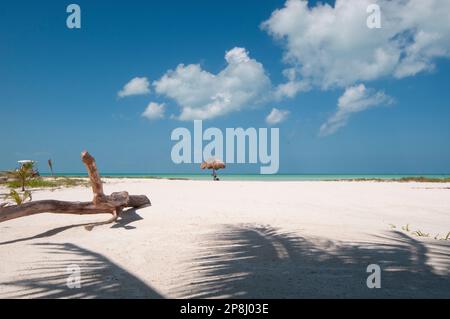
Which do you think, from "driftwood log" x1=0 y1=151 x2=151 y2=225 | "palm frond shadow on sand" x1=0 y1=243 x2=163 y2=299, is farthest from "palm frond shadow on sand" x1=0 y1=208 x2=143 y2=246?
"palm frond shadow on sand" x1=0 y1=243 x2=163 y2=299

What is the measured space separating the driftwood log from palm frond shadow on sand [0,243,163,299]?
4.77 feet

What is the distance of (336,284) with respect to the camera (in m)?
2.60

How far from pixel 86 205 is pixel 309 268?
13.6 feet

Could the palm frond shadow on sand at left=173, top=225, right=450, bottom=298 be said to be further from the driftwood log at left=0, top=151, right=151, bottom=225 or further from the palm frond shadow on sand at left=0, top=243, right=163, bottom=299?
the driftwood log at left=0, top=151, right=151, bottom=225

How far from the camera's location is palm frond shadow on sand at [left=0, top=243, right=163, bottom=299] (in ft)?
8.10

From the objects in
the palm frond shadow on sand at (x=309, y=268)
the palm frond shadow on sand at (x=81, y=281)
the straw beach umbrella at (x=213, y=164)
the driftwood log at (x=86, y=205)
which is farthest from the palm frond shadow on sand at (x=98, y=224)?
the straw beach umbrella at (x=213, y=164)

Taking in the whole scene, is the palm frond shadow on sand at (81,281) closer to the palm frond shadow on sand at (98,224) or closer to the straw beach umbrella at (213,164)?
the palm frond shadow on sand at (98,224)

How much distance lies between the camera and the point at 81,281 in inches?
108

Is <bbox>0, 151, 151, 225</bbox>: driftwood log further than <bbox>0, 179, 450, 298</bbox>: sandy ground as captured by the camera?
Yes

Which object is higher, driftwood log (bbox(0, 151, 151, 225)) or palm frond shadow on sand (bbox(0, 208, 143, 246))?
driftwood log (bbox(0, 151, 151, 225))
